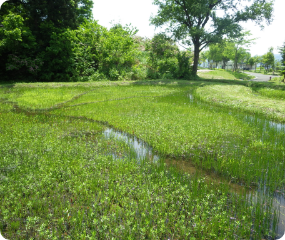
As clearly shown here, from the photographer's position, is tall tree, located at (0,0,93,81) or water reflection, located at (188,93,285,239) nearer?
water reflection, located at (188,93,285,239)

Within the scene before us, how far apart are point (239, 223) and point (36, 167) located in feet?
14.0

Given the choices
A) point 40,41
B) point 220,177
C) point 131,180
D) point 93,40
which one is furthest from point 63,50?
point 220,177

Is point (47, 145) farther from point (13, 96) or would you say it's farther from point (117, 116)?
point (13, 96)

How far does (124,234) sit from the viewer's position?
314cm

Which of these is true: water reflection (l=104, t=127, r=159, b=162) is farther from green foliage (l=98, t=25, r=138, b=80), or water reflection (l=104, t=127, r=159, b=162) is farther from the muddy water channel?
green foliage (l=98, t=25, r=138, b=80)

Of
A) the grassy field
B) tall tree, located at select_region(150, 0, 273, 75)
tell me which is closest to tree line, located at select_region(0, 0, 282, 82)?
tall tree, located at select_region(150, 0, 273, 75)

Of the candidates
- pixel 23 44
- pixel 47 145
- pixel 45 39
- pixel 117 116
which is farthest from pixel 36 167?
pixel 45 39

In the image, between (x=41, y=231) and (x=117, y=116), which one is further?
(x=117, y=116)

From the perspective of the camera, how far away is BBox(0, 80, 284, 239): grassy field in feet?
10.8

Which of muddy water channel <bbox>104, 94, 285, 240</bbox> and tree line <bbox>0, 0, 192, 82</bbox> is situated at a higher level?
tree line <bbox>0, 0, 192, 82</bbox>

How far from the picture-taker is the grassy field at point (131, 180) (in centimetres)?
329

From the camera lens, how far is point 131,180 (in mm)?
4543

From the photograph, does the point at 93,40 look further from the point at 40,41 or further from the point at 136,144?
the point at 136,144

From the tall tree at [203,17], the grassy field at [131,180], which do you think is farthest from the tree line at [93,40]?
the grassy field at [131,180]
